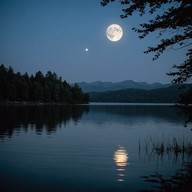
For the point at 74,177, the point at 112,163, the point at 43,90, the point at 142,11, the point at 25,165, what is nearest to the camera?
the point at 142,11

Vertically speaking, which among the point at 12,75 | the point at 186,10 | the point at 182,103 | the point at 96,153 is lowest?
the point at 96,153

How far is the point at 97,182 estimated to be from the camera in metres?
17.4

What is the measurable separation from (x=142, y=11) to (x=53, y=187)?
36.0ft

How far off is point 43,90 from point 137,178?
584 ft

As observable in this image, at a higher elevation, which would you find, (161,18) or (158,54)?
(161,18)

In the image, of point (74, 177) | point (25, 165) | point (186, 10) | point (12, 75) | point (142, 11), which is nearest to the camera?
point (186, 10)

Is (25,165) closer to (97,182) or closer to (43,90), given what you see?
(97,182)

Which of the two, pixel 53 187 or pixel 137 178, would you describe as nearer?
pixel 53 187

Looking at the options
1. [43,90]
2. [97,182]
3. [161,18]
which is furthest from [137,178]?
[43,90]

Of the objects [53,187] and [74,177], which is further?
[74,177]

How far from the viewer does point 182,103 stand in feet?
60.3

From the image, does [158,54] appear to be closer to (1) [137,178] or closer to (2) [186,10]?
(2) [186,10]

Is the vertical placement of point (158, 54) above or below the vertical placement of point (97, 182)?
above

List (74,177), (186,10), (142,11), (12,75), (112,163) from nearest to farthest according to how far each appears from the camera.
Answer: (186,10)
(142,11)
(74,177)
(112,163)
(12,75)
